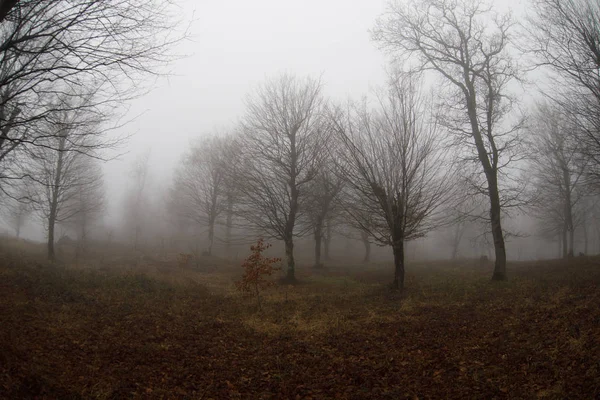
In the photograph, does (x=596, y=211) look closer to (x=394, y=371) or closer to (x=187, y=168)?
(x=394, y=371)

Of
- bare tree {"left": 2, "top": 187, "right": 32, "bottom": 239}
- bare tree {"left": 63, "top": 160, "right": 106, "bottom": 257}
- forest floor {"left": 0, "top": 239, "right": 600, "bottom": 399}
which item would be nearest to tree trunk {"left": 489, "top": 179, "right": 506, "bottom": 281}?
forest floor {"left": 0, "top": 239, "right": 600, "bottom": 399}

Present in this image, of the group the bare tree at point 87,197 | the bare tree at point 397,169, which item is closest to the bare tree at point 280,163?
the bare tree at point 397,169

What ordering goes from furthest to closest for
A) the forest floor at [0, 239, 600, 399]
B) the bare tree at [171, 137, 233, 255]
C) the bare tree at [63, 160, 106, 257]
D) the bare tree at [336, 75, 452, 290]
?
the bare tree at [171, 137, 233, 255], the bare tree at [63, 160, 106, 257], the bare tree at [336, 75, 452, 290], the forest floor at [0, 239, 600, 399]

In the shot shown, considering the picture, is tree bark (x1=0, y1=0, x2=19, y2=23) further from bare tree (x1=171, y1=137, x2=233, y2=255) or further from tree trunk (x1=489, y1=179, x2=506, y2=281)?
bare tree (x1=171, y1=137, x2=233, y2=255)

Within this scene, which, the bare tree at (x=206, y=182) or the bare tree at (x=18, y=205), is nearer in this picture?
the bare tree at (x=18, y=205)

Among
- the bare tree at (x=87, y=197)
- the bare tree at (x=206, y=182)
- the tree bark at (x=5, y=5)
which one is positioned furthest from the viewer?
the bare tree at (x=206, y=182)

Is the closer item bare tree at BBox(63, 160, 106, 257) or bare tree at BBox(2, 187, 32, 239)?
bare tree at BBox(2, 187, 32, 239)

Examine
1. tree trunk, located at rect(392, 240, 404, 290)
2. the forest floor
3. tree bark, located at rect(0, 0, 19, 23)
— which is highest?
tree bark, located at rect(0, 0, 19, 23)

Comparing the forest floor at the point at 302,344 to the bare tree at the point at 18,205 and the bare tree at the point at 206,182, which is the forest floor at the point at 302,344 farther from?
the bare tree at the point at 206,182

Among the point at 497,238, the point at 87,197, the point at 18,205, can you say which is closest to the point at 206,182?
the point at 87,197

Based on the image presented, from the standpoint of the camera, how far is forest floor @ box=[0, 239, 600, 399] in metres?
4.52

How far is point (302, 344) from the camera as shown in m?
6.74

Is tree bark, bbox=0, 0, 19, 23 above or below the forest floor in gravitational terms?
above

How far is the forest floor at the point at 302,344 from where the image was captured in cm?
452
